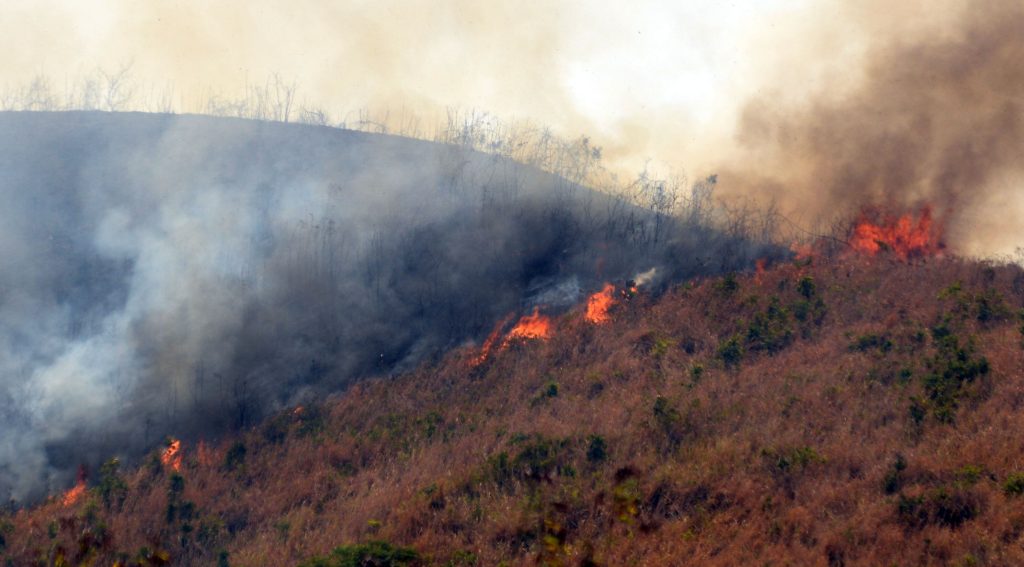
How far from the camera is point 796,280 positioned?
23.4 m

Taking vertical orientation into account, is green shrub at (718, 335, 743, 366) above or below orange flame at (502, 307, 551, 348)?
above

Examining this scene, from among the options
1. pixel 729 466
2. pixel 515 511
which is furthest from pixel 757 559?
pixel 515 511

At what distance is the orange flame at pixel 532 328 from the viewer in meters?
22.8

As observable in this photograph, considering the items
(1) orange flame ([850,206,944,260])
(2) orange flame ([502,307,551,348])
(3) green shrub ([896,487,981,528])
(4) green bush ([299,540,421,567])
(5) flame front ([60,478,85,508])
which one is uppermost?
(1) orange flame ([850,206,944,260])

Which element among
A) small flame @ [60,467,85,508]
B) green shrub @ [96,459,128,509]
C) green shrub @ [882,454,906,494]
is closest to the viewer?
green shrub @ [882,454,906,494]

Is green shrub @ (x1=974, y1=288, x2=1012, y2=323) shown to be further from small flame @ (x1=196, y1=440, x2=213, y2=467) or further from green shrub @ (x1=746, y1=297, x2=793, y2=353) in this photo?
small flame @ (x1=196, y1=440, x2=213, y2=467)

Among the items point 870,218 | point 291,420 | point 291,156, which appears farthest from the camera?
point 291,156

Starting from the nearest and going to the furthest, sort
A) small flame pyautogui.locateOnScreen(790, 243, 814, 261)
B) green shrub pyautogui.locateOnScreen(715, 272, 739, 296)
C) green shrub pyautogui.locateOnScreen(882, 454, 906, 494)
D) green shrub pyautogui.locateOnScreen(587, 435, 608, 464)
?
1. green shrub pyautogui.locateOnScreen(882, 454, 906, 494)
2. green shrub pyautogui.locateOnScreen(587, 435, 608, 464)
3. green shrub pyautogui.locateOnScreen(715, 272, 739, 296)
4. small flame pyautogui.locateOnScreen(790, 243, 814, 261)

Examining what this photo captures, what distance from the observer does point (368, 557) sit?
1242cm

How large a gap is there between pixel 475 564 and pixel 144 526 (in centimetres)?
730

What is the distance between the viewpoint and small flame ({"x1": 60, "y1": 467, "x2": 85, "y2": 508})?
16.8 metres

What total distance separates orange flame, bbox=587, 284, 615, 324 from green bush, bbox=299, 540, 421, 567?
37.2ft

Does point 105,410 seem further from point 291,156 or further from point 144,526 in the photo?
point 291,156

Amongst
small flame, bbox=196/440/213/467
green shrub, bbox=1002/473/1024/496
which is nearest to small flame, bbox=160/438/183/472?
small flame, bbox=196/440/213/467
